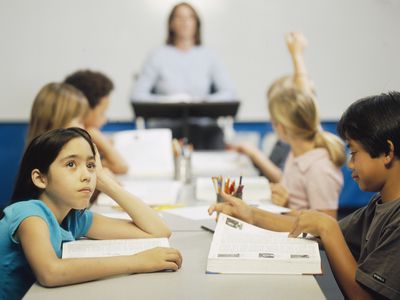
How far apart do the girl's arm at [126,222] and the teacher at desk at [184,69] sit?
2621mm

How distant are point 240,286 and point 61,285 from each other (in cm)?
37

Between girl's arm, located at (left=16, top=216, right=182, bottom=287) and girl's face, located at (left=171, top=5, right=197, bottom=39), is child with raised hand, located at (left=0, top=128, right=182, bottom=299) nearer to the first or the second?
girl's arm, located at (left=16, top=216, right=182, bottom=287)

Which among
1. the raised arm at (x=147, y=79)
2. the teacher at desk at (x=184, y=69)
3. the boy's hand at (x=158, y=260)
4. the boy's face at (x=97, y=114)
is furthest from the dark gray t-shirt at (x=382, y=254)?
the raised arm at (x=147, y=79)

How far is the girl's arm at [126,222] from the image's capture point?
1.62m

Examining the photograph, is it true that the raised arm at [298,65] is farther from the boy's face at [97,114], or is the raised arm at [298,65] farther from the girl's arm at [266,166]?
the boy's face at [97,114]

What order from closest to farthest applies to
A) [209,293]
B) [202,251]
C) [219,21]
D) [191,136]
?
[209,293], [202,251], [191,136], [219,21]

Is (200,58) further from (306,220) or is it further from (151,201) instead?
(306,220)

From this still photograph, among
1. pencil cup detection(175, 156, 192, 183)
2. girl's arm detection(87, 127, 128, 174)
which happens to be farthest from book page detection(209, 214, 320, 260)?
girl's arm detection(87, 127, 128, 174)

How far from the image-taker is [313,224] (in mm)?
1466

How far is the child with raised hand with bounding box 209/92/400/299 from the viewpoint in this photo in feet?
4.24

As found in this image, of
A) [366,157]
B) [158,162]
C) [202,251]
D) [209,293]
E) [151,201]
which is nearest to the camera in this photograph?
[209,293]

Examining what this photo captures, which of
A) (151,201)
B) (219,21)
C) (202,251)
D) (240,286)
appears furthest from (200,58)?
(240,286)

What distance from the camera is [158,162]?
10.2 ft

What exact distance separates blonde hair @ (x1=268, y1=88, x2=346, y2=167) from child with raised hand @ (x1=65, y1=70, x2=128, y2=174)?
951 mm
